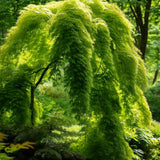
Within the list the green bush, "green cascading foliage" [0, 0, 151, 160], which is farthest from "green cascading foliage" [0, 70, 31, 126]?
the green bush

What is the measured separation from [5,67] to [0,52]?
0.27 metres

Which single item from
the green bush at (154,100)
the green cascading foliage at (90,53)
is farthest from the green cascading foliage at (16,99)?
the green bush at (154,100)

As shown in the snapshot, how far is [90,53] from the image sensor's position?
1362 mm

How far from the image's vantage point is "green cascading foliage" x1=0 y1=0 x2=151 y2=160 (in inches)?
51.2

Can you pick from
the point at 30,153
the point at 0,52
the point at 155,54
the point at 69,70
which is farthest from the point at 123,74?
the point at 155,54

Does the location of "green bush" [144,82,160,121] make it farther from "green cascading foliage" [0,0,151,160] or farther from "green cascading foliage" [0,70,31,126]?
"green cascading foliage" [0,70,31,126]

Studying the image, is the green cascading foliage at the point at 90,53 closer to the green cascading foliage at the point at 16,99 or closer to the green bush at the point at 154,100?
the green cascading foliage at the point at 16,99

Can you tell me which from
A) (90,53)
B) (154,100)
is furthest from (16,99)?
(154,100)

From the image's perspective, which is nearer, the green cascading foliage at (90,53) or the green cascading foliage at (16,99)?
the green cascading foliage at (90,53)

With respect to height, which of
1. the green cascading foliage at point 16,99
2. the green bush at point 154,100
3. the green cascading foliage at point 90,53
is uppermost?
the green cascading foliage at point 90,53

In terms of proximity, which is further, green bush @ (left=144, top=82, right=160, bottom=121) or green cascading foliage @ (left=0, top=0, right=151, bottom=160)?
green bush @ (left=144, top=82, right=160, bottom=121)

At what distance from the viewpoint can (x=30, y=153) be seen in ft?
6.57

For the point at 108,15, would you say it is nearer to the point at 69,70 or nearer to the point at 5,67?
the point at 69,70

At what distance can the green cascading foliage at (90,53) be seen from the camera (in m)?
1.30
